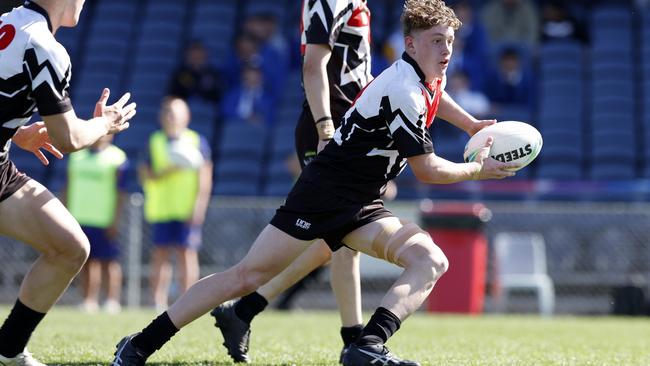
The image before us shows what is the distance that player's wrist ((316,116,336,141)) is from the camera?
17.4 feet

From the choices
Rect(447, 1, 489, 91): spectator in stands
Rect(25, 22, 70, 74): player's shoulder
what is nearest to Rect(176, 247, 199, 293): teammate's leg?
Rect(447, 1, 489, 91): spectator in stands

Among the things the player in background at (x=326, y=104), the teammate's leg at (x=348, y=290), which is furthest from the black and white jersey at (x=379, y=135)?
the teammate's leg at (x=348, y=290)

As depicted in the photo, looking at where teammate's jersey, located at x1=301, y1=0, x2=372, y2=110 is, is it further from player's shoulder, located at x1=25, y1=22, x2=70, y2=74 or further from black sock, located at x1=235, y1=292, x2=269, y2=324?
player's shoulder, located at x1=25, y1=22, x2=70, y2=74

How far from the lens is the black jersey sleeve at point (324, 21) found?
5.44m

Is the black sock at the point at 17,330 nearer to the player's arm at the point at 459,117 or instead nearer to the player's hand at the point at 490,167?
Result: the player's hand at the point at 490,167

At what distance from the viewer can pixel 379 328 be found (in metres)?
4.57

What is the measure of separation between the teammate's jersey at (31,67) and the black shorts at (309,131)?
5.19 feet

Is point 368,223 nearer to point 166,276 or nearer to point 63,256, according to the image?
point 63,256

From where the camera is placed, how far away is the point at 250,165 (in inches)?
567

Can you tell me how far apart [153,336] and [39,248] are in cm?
63

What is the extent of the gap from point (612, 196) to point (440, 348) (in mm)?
6883

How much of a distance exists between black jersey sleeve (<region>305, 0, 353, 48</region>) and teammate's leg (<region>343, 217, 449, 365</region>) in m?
1.07

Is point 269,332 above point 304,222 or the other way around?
the other way around

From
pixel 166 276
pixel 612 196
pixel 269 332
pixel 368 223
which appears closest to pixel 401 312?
pixel 368 223
